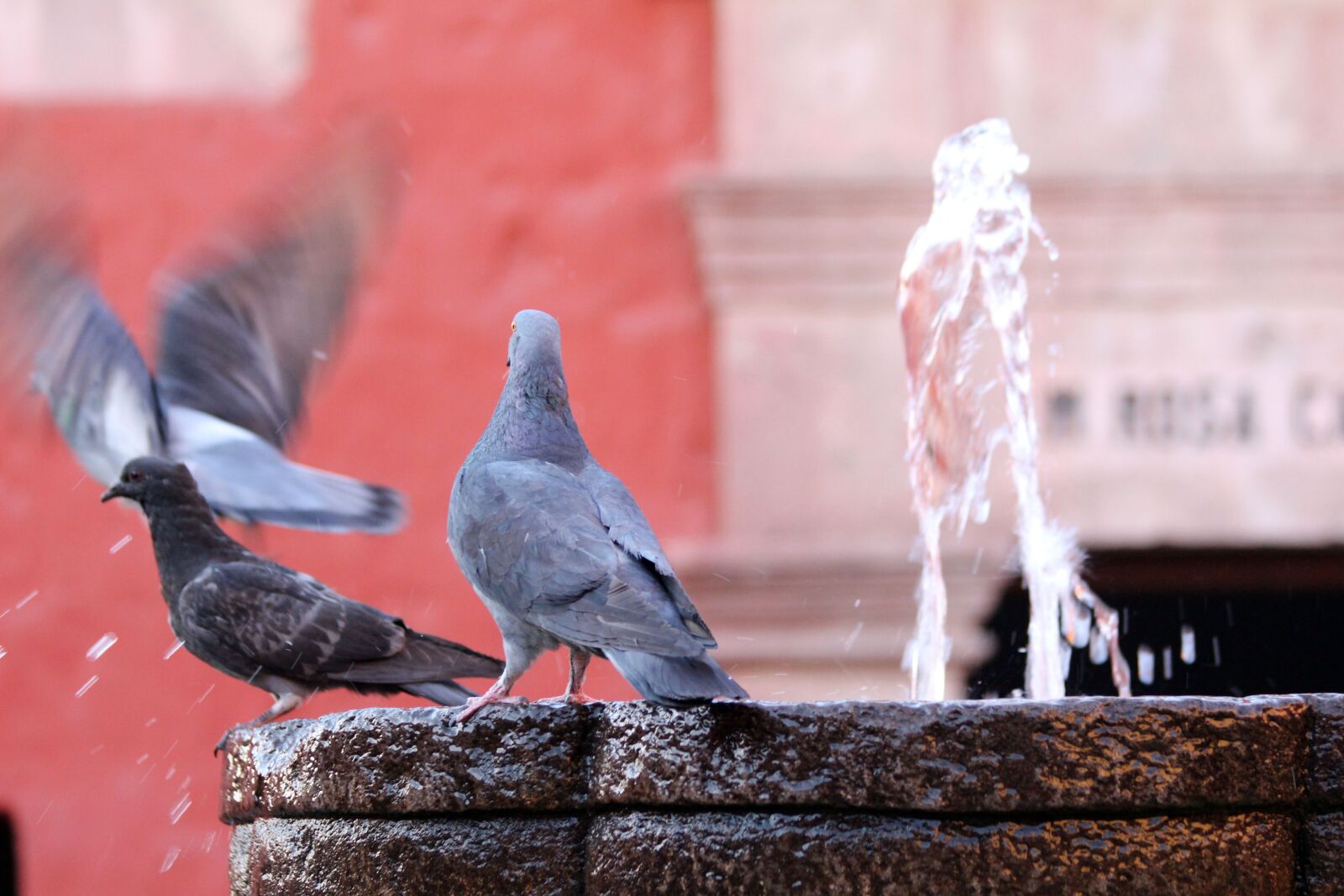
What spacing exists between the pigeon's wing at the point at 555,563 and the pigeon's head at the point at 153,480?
0.68 meters

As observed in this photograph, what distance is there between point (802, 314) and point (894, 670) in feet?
3.47

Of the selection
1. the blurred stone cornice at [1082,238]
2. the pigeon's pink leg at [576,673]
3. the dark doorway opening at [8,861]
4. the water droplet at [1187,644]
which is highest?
the blurred stone cornice at [1082,238]

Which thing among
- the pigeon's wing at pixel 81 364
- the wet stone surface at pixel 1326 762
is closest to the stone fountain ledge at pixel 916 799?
the wet stone surface at pixel 1326 762

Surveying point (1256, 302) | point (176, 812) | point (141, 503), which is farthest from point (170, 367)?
point (1256, 302)

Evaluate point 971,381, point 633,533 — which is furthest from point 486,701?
point 971,381

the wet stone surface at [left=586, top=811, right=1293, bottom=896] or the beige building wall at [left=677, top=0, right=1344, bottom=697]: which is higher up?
the beige building wall at [left=677, top=0, right=1344, bottom=697]

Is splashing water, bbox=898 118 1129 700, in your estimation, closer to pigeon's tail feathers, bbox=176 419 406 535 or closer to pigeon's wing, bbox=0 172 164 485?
pigeon's tail feathers, bbox=176 419 406 535

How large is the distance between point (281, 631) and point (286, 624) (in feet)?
0.04

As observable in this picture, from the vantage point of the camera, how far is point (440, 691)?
237 cm

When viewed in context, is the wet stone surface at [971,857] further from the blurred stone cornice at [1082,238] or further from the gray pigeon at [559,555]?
the blurred stone cornice at [1082,238]

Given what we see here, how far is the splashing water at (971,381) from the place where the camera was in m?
3.98

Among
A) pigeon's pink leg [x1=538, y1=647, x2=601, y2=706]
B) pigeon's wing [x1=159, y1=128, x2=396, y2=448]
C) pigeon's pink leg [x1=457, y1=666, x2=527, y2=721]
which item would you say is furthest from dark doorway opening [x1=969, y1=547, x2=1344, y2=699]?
pigeon's pink leg [x1=457, y1=666, x2=527, y2=721]

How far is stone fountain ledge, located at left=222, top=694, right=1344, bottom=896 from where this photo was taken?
5.51 feet

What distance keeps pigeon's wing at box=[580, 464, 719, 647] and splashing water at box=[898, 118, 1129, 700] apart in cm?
179
